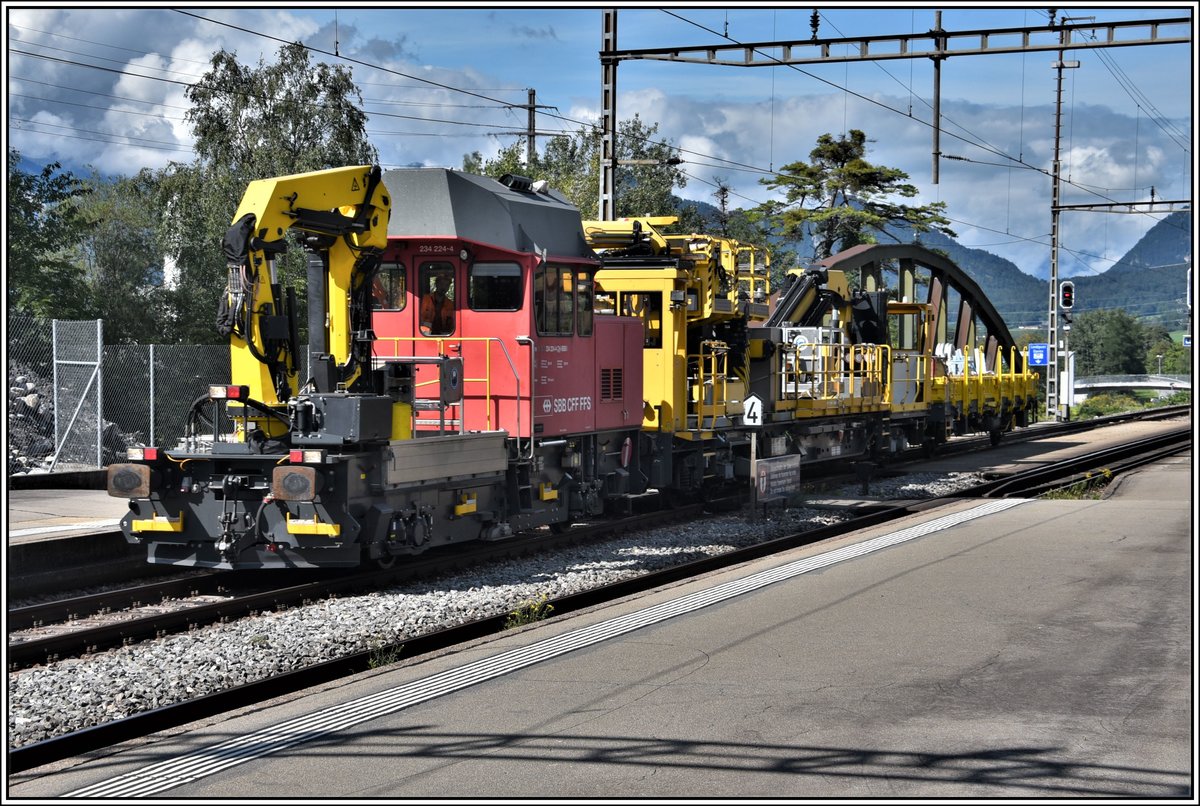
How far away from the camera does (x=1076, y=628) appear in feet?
32.0

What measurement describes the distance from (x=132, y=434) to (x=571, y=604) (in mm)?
13352

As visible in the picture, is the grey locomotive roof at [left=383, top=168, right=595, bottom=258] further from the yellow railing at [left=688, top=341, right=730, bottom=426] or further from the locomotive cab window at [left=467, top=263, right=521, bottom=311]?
the yellow railing at [left=688, top=341, right=730, bottom=426]

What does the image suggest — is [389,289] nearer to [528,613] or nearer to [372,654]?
[528,613]

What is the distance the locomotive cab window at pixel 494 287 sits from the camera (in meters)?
14.0

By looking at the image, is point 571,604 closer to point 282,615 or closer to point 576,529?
point 282,615

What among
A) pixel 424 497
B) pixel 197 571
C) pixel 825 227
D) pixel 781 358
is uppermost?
pixel 825 227

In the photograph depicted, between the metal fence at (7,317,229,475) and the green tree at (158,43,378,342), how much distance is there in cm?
985

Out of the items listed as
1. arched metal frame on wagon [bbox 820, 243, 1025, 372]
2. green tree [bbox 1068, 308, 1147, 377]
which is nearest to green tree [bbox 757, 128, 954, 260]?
arched metal frame on wagon [bbox 820, 243, 1025, 372]

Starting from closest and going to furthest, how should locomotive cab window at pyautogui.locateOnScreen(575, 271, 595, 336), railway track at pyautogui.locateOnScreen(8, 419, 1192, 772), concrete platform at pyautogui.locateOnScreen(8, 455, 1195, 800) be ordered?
concrete platform at pyautogui.locateOnScreen(8, 455, 1195, 800), railway track at pyautogui.locateOnScreen(8, 419, 1192, 772), locomotive cab window at pyautogui.locateOnScreen(575, 271, 595, 336)

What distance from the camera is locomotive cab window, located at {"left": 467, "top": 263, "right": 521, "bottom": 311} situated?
45.8 ft

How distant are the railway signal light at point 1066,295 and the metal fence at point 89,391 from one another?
107 feet

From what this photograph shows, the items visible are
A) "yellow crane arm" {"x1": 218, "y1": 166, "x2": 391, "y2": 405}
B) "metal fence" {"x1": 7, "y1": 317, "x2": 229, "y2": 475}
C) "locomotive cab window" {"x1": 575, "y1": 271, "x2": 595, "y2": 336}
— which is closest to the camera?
"yellow crane arm" {"x1": 218, "y1": 166, "x2": 391, "y2": 405}

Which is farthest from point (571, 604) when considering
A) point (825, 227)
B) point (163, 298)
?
point (825, 227)

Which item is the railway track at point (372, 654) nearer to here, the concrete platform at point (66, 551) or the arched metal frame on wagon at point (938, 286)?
the concrete platform at point (66, 551)
